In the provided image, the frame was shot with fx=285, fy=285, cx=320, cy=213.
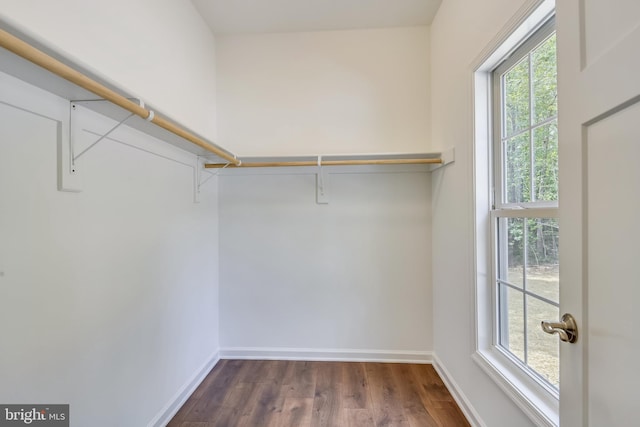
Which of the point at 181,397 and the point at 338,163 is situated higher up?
the point at 338,163

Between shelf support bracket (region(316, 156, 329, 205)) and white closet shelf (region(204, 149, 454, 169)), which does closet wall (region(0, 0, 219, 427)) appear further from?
shelf support bracket (region(316, 156, 329, 205))

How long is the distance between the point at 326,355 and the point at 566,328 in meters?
1.83

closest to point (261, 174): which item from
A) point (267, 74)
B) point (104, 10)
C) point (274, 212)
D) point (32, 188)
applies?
point (274, 212)

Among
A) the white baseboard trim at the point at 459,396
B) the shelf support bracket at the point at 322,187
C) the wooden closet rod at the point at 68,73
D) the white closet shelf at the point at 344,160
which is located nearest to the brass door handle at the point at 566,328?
the white baseboard trim at the point at 459,396

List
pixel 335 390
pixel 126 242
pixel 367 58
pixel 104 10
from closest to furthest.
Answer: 1. pixel 104 10
2. pixel 126 242
3. pixel 335 390
4. pixel 367 58

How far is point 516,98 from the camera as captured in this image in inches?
51.5

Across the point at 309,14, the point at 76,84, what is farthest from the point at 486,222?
the point at 309,14

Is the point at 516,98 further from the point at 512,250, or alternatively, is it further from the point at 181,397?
the point at 181,397

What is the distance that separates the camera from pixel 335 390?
1878mm

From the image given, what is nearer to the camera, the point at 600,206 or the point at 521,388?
the point at 600,206

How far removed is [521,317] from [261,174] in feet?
6.13

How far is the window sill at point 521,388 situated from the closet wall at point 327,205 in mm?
845

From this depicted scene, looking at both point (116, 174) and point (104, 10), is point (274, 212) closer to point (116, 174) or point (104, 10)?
point (116, 174)

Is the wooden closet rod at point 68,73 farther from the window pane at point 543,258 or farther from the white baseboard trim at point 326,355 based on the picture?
the white baseboard trim at point 326,355
